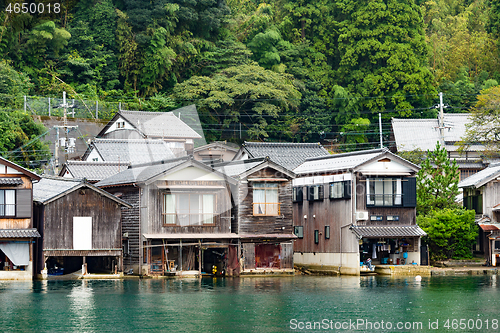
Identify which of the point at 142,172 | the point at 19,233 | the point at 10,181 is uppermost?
the point at 142,172

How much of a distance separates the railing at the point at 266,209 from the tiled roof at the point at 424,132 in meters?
26.2

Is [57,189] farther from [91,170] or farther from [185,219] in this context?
[91,170]

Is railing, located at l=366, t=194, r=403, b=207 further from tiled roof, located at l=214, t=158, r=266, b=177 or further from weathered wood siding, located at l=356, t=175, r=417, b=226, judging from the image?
tiled roof, located at l=214, t=158, r=266, b=177

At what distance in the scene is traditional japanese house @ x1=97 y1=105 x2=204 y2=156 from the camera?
214 ft

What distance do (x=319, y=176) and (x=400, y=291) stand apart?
13.2 m

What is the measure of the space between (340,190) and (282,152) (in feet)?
27.2

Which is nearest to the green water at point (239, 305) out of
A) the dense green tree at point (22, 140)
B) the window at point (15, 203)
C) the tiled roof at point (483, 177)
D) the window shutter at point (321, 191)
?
the window at point (15, 203)

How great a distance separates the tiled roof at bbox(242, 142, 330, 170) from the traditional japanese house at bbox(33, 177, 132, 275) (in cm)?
1263

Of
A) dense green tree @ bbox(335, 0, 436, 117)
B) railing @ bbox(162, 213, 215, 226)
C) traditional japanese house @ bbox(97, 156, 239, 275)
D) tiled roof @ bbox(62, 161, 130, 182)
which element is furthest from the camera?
dense green tree @ bbox(335, 0, 436, 117)

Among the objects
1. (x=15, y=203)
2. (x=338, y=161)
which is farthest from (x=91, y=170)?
(x=338, y=161)

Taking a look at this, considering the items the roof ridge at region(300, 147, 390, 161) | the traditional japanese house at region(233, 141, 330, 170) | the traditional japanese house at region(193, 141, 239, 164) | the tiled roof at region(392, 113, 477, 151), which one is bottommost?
the roof ridge at region(300, 147, 390, 161)

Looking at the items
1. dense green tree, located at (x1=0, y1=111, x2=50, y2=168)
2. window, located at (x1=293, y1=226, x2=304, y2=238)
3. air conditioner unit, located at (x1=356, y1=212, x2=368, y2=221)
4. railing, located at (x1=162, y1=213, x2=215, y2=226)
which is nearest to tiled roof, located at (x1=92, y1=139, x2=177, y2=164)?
dense green tree, located at (x1=0, y1=111, x2=50, y2=168)

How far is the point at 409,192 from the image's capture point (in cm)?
4656

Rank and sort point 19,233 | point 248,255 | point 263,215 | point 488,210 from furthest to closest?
point 488,210 < point 263,215 < point 248,255 < point 19,233
